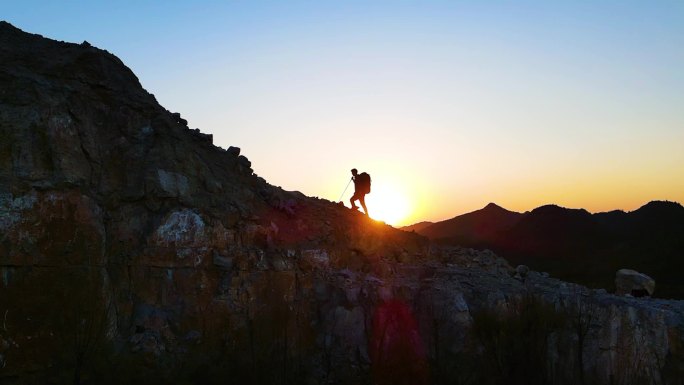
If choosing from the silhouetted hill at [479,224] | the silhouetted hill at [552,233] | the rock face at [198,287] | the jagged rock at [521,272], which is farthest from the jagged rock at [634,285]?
the silhouetted hill at [479,224]

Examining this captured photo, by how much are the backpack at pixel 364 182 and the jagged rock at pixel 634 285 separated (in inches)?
462

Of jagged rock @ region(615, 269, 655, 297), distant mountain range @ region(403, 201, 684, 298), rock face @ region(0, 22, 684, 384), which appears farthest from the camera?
distant mountain range @ region(403, 201, 684, 298)

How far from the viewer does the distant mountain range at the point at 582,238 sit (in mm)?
51438

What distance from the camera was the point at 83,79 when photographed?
44.3 ft

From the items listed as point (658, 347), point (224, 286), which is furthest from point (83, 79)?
point (658, 347)

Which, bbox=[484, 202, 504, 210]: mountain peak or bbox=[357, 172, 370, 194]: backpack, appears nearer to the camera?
bbox=[357, 172, 370, 194]: backpack

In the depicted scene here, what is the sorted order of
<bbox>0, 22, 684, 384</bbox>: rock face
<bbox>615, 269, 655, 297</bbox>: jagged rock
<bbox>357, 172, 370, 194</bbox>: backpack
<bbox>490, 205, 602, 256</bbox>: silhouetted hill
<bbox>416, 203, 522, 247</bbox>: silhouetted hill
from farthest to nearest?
<bbox>416, 203, 522, 247</bbox>: silhouetted hill, <bbox>490, 205, 602, 256</bbox>: silhouetted hill, <bbox>615, 269, 655, 297</bbox>: jagged rock, <bbox>357, 172, 370, 194</bbox>: backpack, <bbox>0, 22, 684, 384</bbox>: rock face

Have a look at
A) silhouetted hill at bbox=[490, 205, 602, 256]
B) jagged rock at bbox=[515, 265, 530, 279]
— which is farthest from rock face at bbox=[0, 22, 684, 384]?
silhouetted hill at bbox=[490, 205, 602, 256]

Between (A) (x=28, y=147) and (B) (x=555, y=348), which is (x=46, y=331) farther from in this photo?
(B) (x=555, y=348)

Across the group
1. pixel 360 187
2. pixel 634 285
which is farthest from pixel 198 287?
pixel 634 285

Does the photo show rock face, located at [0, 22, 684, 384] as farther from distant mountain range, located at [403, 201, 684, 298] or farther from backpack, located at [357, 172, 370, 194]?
distant mountain range, located at [403, 201, 684, 298]

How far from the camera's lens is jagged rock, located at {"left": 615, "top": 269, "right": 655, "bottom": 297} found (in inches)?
925

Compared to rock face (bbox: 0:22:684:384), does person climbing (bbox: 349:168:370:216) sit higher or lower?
higher

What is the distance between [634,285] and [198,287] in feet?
61.6
